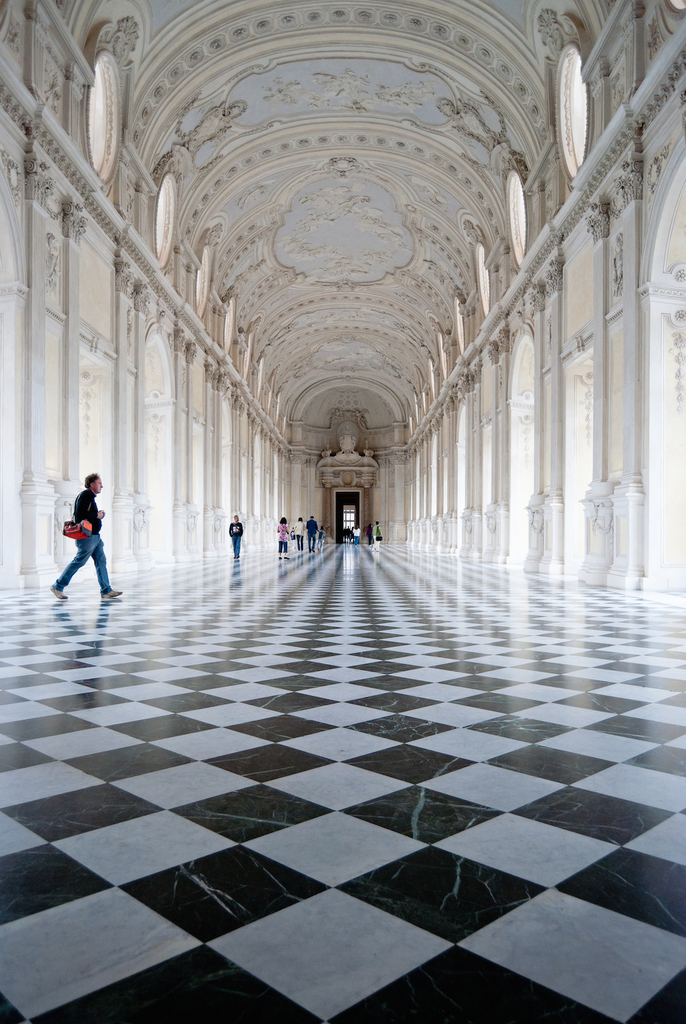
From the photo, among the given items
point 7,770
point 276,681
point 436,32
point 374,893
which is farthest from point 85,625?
point 436,32

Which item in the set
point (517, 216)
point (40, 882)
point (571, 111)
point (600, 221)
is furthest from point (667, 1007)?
point (517, 216)

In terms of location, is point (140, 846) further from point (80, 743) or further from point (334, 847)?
point (80, 743)

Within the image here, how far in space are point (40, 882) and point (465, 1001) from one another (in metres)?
1.03

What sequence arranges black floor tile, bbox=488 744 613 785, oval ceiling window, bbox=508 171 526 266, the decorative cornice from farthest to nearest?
1. oval ceiling window, bbox=508 171 526 266
2. the decorative cornice
3. black floor tile, bbox=488 744 613 785

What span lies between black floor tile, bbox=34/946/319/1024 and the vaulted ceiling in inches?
565

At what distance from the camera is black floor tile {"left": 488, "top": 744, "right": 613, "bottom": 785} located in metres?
2.50

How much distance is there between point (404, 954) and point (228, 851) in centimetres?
62

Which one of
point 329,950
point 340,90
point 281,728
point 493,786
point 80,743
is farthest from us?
point 340,90

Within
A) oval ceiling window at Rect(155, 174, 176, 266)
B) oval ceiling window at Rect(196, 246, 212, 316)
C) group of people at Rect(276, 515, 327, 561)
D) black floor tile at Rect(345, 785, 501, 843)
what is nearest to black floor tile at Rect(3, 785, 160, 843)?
black floor tile at Rect(345, 785, 501, 843)

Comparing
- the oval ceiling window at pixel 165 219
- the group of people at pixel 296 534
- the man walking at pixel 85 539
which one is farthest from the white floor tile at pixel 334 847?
the group of people at pixel 296 534

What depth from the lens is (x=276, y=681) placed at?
Answer: 13.4 ft

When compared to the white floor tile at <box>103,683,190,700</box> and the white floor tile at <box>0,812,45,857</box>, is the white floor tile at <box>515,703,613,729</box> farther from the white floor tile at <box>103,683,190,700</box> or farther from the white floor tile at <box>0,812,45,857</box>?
the white floor tile at <box>0,812,45,857</box>

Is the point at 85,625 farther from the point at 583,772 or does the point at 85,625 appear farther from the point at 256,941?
the point at 256,941

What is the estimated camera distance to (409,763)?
2623 millimetres
